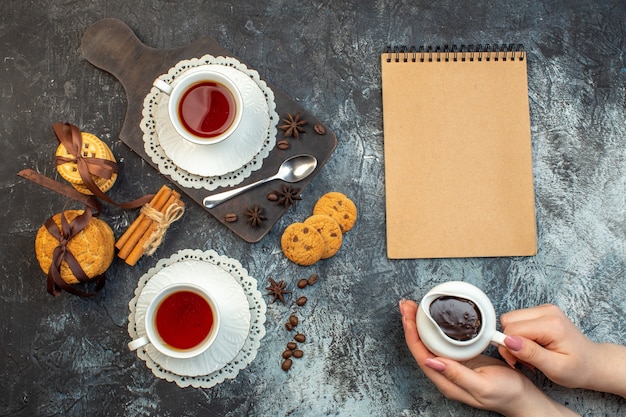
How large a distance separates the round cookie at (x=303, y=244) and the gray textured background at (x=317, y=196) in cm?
6

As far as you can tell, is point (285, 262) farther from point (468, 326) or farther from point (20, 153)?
point (20, 153)

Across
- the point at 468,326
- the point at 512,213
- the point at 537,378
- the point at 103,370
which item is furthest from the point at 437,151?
the point at 103,370

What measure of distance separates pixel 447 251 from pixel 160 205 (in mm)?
818

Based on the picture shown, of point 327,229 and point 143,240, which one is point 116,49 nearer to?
point 143,240

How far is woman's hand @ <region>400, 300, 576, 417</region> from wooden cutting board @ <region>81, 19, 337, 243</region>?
0.47m

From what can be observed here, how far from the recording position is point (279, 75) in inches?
63.9

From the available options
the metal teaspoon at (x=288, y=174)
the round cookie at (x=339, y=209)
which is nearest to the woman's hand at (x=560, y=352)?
the round cookie at (x=339, y=209)

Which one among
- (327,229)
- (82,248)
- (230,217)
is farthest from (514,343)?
(82,248)

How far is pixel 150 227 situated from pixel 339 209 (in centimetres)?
53

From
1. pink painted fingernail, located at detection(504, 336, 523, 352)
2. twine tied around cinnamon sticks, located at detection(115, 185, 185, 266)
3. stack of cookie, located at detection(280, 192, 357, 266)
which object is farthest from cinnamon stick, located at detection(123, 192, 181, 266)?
pink painted fingernail, located at detection(504, 336, 523, 352)

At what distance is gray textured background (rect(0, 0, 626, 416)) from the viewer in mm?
1562

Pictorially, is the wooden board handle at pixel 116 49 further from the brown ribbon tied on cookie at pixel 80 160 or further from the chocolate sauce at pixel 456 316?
the chocolate sauce at pixel 456 316

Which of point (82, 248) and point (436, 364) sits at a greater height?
point (436, 364)

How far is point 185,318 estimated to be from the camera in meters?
1.45
